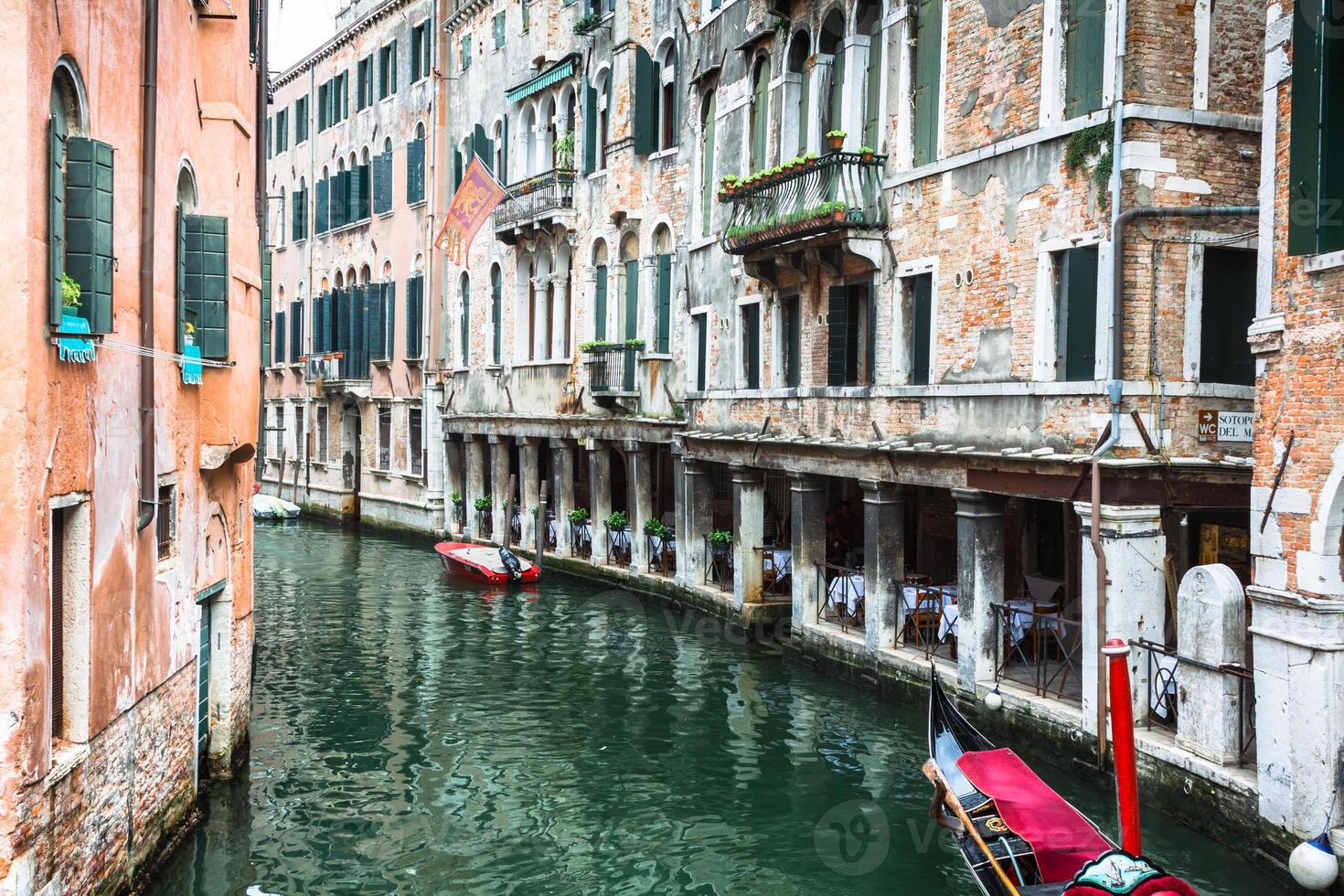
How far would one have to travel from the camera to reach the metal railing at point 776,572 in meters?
17.8

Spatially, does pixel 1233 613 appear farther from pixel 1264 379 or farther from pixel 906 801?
pixel 906 801

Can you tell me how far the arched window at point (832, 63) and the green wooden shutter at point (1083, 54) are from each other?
4.00 meters

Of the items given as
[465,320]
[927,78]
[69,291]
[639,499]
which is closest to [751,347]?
[639,499]

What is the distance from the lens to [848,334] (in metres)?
15.2

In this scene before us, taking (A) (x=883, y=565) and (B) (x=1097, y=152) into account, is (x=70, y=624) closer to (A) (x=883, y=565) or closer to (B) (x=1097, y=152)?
(B) (x=1097, y=152)

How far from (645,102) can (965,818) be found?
14.8 metres

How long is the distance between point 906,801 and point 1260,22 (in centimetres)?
701

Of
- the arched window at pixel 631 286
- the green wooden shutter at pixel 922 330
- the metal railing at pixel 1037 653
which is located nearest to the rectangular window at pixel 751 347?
the green wooden shutter at pixel 922 330

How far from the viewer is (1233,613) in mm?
9375

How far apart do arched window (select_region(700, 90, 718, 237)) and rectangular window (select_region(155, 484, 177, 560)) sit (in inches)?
446

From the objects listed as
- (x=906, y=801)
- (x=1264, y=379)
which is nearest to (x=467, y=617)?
(x=906, y=801)

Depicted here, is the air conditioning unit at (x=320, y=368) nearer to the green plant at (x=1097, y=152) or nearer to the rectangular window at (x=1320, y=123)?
the green plant at (x=1097, y=152)

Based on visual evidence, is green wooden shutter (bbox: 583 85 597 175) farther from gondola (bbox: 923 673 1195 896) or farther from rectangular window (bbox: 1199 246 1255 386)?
gondola (bbox: 923 673 1195 896)

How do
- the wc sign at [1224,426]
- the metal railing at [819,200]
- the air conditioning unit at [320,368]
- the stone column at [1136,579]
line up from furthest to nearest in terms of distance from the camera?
the air conditioning unit at [320,368] → the metal railing at [819,200] → the wc sign at [1224,426] → the stone column at [1136,579]
